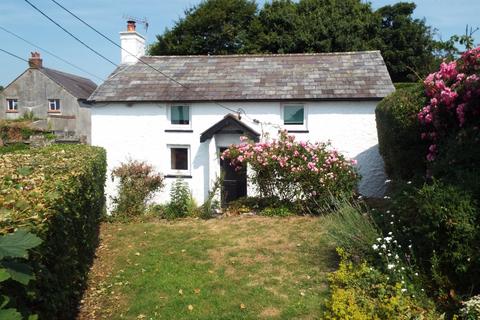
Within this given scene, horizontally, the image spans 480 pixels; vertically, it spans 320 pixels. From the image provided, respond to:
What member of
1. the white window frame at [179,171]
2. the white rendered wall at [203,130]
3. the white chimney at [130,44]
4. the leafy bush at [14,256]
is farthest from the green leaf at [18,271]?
the white chimney at [130,44]

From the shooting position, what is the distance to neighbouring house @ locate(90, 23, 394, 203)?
1509cm

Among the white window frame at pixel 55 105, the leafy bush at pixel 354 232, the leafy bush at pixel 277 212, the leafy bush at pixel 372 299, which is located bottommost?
the leafy bush at pixel 277 212

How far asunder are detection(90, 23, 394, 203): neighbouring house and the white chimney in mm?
1353

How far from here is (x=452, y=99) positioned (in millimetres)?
7250

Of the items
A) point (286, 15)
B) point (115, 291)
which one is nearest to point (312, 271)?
point (115, 291)

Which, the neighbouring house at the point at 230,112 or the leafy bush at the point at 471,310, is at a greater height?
the neighbouring house at the point at 230,112

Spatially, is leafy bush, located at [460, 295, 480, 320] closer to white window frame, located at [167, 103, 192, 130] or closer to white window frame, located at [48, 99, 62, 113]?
white window frame, located at [167, 103, 192, 130]

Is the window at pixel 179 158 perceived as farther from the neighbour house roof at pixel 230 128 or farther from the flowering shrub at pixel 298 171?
the flowering shrub at pixel 298 171

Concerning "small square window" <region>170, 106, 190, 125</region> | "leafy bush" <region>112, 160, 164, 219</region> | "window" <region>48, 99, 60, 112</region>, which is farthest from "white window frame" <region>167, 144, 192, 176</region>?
"window" <region>48, 99, 60, 112</region>

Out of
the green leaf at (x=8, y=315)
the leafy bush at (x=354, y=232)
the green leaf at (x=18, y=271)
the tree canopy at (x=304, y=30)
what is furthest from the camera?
the tree canopy at (x=304, y=30)

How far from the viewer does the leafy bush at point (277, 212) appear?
12.1 m

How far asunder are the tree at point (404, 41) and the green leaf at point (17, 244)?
3172 centimetres

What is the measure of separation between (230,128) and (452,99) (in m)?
8.77

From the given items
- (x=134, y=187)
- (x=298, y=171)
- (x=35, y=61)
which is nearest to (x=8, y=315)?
(x=298, y=171)
